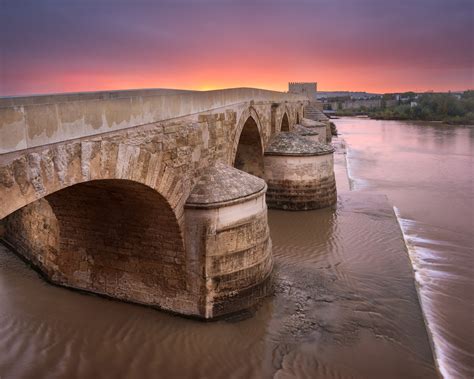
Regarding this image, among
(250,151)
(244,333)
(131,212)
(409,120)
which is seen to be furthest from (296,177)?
(409,120)

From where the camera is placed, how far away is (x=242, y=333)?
629 centimetres

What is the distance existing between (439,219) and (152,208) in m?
9.90

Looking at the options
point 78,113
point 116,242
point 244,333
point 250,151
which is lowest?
point 244,333

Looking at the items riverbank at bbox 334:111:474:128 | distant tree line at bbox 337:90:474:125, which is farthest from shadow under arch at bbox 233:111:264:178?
distant tree line at bbox 337:90:474:125

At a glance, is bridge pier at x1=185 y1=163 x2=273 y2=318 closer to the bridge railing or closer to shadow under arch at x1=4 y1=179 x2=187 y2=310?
shadow under arch at x1=4 y1=179 x2=187 y2=310

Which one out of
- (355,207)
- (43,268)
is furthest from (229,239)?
(355,207)

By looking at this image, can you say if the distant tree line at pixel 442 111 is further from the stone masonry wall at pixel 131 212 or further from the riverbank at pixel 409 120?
the stone masonry wall at pixel 131 212

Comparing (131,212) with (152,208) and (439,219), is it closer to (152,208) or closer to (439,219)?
(152,208)

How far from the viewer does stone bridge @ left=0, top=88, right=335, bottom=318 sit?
453 centimetres

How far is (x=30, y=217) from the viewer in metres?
8.28

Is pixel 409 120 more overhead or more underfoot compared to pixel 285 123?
more overhead

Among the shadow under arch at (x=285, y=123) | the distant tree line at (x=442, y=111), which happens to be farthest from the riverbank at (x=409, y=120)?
the shadow under arch at (x=285, y=123)

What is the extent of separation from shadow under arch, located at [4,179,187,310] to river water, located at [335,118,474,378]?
13.4ft

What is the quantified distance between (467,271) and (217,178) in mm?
5909
